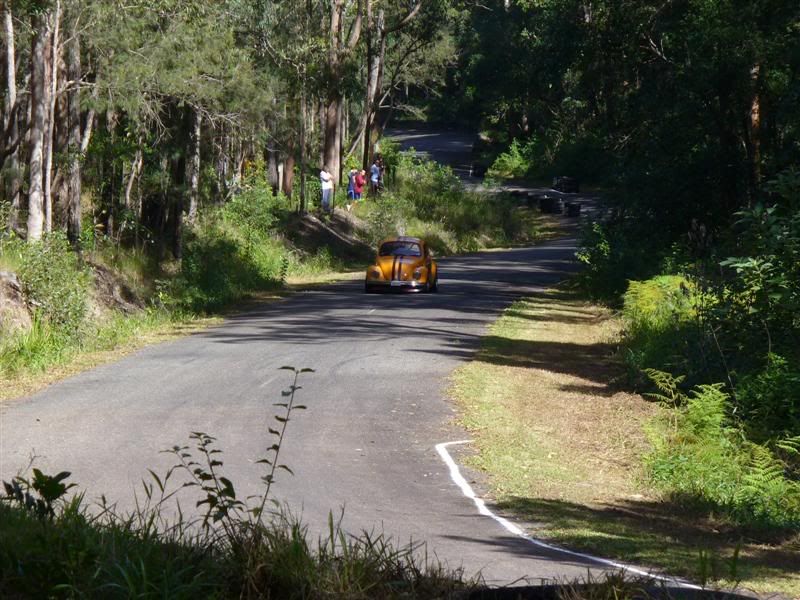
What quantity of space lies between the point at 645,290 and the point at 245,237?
16.6 meters

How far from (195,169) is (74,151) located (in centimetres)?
721

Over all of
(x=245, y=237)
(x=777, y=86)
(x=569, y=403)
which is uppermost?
(x=777, y=86)

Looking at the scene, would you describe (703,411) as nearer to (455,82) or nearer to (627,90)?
(627,90)

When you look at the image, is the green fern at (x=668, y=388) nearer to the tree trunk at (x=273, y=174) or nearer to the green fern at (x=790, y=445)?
the green fern at (x=790, y=445)

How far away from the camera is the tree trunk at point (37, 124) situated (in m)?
23.7

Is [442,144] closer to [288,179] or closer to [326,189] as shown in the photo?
[288,179]

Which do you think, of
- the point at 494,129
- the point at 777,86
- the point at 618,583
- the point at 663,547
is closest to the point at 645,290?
the point at 777,86

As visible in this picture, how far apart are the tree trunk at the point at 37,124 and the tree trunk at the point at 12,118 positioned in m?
0.50

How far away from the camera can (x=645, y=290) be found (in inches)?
977

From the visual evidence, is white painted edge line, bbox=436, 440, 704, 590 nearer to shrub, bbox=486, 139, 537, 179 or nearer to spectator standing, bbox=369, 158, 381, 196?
spectator standing, bbox=369, 158, 381, 196

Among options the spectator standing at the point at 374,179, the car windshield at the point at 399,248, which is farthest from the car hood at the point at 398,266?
the spectator standing at the point at 374,179

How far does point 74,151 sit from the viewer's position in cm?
2636

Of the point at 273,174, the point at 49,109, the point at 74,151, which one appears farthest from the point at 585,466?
the point at 273,174

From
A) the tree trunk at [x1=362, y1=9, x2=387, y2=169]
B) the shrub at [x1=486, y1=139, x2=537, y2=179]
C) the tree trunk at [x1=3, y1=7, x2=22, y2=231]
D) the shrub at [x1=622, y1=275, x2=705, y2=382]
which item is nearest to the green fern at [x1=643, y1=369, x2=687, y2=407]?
the shrub at [x1=622, y1=275, x2=705, y2=382]
